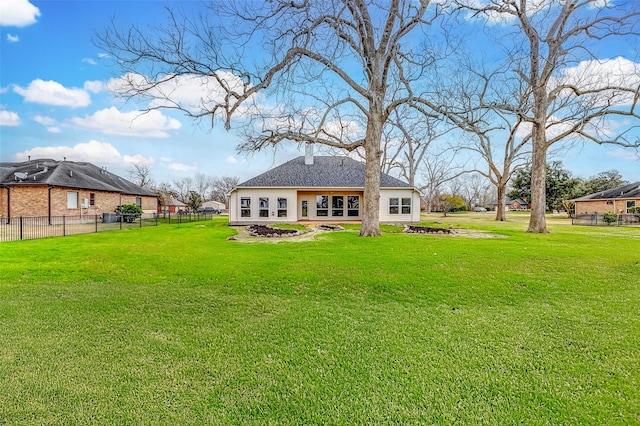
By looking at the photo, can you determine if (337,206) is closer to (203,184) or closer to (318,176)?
(318,176)

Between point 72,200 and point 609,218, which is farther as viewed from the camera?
point 72,200

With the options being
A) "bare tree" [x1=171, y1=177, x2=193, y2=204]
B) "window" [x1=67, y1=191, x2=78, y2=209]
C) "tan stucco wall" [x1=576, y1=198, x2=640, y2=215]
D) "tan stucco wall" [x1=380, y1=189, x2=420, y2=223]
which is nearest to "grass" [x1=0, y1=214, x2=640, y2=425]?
"tan stucco wall" [x1=380, y1=189, x2=420, y2=223]

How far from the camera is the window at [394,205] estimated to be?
21.9m

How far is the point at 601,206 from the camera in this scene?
30.8m

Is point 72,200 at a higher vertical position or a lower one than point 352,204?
higher

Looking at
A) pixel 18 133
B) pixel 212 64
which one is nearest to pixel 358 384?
pixel 212 64

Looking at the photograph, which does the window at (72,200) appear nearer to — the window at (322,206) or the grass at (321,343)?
the window at (322,206)

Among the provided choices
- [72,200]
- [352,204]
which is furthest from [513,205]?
[72,200]

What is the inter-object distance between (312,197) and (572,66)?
53.1 ft

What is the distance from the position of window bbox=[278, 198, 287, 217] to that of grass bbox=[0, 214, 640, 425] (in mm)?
13999

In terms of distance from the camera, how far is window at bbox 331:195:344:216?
23.3 metres

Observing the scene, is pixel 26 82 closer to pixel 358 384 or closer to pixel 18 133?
pixel 18 133

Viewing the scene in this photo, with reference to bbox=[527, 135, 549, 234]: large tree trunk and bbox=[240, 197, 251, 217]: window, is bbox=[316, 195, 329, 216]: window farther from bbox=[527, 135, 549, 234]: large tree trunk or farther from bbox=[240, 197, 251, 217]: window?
bbox=[527, 135, 549, 234]: large tree trunk

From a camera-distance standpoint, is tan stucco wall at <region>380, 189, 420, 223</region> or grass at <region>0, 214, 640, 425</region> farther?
tan stucco wall at <region>380, 189, 420, 223</region>
